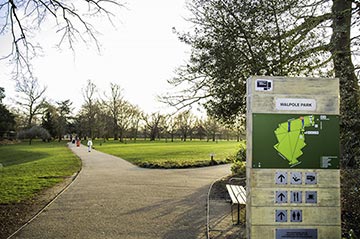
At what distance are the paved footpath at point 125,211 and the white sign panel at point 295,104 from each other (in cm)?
283

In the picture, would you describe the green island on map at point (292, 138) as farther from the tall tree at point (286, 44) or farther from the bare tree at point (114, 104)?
the bare tree at point (114, 104)

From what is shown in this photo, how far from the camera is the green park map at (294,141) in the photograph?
13.9 feet

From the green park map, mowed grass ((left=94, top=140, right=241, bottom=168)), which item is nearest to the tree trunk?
the green park map

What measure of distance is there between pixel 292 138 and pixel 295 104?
18.3 inches

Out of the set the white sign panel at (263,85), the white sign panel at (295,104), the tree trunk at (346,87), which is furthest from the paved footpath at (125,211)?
the tree trunk at (346,87)

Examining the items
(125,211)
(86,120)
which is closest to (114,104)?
(86,120)

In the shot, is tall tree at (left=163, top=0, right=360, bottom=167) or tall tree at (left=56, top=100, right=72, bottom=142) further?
tall tree at (left=56, top=100, right=72, bottom=142)

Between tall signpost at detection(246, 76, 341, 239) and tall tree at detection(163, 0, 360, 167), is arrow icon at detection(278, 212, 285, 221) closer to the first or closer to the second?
tall signpost at detection(246, 76, 341, 239)

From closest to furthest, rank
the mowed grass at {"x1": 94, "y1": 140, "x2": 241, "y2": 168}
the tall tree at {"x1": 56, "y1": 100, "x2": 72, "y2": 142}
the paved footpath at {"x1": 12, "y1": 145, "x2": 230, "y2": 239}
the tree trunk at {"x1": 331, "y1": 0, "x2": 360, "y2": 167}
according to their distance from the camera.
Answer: the paved footpath at {"x1": 12, "y1": 145, "x2": 230, "y2": 239}, the tree trunk at {"x1": 331, "y1": 0, "x2": 360, "y2": 167}, the mowed grass at {"x1": 94, "y1": 140, "x2": 241, "y2": 168}, the tall tree at {"x1": 56, "y1": 100, "x2": 72, "y2": 142}

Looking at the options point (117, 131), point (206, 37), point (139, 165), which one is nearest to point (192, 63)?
point (206, 37)

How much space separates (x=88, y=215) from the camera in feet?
23.3

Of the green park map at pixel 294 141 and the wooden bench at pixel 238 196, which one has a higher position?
the green park map at pixel 294 141

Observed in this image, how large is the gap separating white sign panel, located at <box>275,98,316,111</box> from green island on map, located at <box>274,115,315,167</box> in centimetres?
14

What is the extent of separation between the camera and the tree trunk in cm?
754
